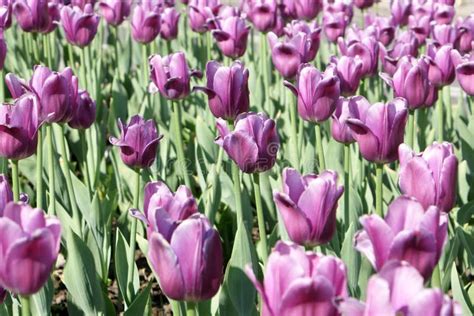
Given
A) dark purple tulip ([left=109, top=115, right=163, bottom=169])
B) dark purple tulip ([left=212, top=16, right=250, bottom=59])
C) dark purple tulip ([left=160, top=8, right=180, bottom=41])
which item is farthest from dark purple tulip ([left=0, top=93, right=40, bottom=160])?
dark purple tulip ([left=160, top=8, right=180, bottom=41])

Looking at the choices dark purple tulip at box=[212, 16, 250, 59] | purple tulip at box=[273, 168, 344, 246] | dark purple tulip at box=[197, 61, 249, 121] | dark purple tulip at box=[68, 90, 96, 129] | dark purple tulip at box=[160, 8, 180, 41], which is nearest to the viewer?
purple tulip at box=[273, 168, 344, 246]

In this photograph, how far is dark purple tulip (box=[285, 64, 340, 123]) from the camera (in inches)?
87.4

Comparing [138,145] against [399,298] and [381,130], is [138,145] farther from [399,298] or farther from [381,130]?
[399,298]

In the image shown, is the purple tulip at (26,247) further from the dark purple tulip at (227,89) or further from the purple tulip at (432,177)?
the dark purple tulip at (227,89)

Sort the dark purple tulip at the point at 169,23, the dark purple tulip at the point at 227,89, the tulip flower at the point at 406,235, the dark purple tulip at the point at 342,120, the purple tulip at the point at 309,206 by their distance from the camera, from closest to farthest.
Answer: the tulip flower at the point at 406,235 < the purple tulip at the point at 309,206 < the dark purple tulip at the point at 342,120 < the dark purple tulip at the point at 227,89 < the dark purple tulip at the point at 169,23

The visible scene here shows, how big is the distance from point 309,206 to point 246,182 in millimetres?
1335

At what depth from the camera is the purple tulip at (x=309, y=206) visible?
62.0 inches

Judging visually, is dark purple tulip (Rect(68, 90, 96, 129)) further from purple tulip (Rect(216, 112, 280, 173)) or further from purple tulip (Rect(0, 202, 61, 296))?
purple tulip (Rect(0, 202, 61, 296))

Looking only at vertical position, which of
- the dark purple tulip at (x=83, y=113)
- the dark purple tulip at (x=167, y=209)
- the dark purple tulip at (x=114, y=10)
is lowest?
the dark purple tulip at (x=114, y=10)

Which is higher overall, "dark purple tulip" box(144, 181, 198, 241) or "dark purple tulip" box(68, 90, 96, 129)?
"dark purple tulip" box(144, 181, 198, 241)

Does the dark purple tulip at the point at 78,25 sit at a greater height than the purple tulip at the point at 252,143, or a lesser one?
lesser

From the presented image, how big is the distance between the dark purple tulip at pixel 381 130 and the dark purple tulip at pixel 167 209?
0.55 metres

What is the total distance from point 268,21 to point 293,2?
13.8 inches

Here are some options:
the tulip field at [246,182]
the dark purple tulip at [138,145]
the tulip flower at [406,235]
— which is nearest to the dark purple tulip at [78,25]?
the tulip field at [246,182]
